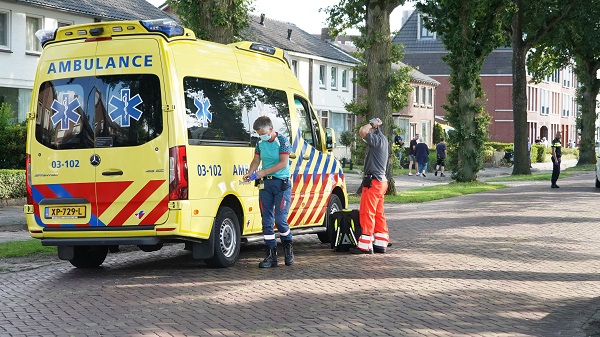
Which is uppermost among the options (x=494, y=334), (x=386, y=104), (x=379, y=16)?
(x=379, y=16)

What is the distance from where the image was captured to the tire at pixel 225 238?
11.9 metres

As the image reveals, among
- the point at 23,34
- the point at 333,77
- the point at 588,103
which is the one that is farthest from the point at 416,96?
the point at 23,34

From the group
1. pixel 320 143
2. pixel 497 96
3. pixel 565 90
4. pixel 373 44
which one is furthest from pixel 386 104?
pixel 565 90

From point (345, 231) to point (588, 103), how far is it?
46.5 m

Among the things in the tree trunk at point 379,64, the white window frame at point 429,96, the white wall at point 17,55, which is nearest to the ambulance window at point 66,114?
the tree trunk at point 379,64

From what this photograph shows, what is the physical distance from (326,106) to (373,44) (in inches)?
1407

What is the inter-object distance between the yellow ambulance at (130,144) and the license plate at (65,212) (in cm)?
1

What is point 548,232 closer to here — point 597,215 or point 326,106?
point 597,215

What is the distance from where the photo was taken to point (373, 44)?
26.4m

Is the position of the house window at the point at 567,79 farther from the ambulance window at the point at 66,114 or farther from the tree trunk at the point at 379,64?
the ambulance window at the point at 66,114

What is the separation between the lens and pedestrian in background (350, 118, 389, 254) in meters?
13.8

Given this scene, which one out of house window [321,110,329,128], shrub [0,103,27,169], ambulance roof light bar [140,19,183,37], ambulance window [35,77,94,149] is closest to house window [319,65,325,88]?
house window [321,110,329,128]

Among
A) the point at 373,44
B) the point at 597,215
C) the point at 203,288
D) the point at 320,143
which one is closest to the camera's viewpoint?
the point at 203,288

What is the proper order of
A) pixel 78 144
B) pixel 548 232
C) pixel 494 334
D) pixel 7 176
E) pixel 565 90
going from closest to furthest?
pixel 494 334 → pixel 78 144 → pixel 548 232 → pixel 7 176 → pixel 565 90
